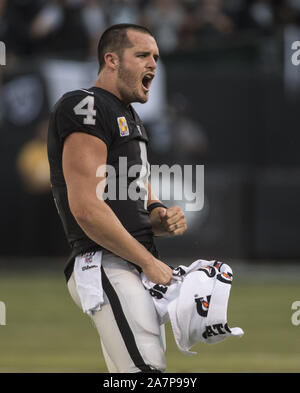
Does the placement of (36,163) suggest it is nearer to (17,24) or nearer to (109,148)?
(17,24)

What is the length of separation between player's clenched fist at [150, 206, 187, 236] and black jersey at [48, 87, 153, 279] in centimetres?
8

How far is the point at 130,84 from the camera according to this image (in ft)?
15.6

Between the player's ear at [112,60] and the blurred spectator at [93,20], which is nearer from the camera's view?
the player's ear at [112,60]

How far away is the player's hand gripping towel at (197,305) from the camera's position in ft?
14.8

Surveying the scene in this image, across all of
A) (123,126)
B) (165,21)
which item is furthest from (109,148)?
(165,21)

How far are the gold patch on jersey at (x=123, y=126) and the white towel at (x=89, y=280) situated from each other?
591mm

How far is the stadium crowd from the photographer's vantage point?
15297 millimetres

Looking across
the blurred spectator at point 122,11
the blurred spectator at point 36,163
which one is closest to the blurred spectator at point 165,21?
the blurred spectator at point 122,11

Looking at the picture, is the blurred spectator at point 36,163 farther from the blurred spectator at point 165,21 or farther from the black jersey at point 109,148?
the black jersey at point 109,148

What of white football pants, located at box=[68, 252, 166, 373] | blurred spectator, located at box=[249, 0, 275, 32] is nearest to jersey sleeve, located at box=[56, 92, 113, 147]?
white football pants, located at box=[68, 252, 166, 373]
